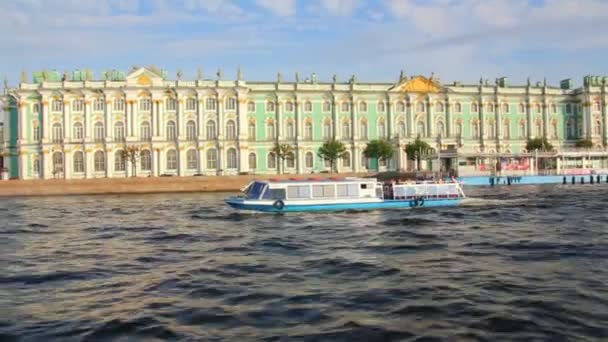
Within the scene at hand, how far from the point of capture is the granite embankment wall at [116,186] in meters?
55.3

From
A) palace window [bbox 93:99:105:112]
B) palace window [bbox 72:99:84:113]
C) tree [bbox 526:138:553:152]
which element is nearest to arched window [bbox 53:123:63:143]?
palace window [bbox 72:99:84:113]

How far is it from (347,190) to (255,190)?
5.01 meters

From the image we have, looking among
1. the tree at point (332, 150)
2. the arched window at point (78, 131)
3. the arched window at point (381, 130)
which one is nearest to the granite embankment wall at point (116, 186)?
the arched window at point (78, 131)

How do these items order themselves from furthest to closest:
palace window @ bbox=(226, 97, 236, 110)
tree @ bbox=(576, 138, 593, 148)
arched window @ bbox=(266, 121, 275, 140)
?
1. tree @ bbox=(576, 138, 593, 148)
2. arched window @ bbox=(266, 121, 275, 140)
3. palace window @ bbox=(226, 97, 236, 110)

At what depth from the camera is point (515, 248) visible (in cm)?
1706

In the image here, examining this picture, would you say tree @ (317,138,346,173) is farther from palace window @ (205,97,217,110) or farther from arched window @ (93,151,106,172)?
arched window @ (93,151,106,172)

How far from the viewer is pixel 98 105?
68.0m

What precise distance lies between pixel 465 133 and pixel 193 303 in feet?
231

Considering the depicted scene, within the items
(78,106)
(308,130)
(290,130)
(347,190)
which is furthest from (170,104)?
(347,190)

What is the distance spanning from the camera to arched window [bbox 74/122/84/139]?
223 feet

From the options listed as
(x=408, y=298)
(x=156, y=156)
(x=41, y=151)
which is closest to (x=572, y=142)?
(x=156, y=156)

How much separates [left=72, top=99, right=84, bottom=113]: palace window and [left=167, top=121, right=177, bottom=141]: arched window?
10234 mm

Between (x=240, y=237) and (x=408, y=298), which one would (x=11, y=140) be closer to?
(x=240, y=237)

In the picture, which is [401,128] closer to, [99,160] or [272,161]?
[272,161]
